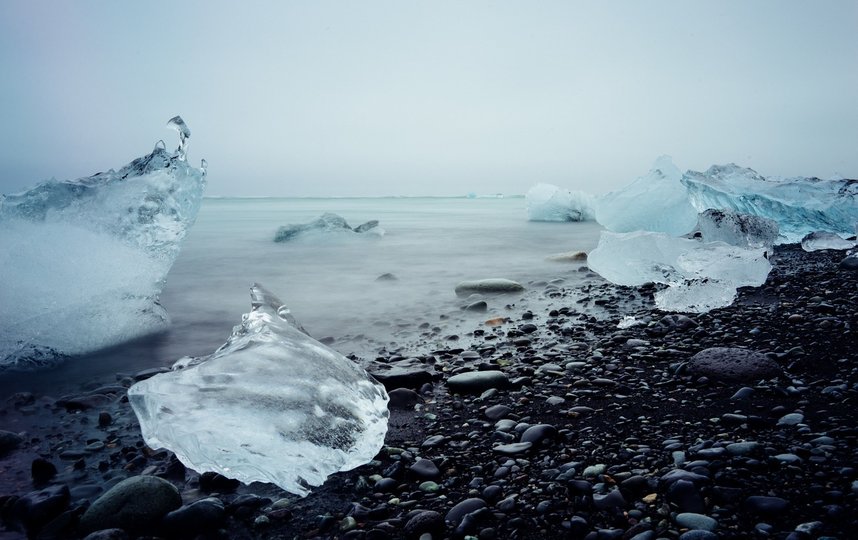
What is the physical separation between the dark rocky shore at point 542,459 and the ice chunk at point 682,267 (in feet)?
3.38

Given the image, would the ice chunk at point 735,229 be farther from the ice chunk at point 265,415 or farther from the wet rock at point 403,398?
the ice chunk at point 265,415

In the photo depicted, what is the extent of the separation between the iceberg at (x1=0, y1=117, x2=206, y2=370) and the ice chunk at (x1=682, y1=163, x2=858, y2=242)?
841 centimetres

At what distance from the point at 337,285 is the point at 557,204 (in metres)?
11.3

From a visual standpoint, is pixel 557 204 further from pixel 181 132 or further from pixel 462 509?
pixel 462 509

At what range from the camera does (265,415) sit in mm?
2053

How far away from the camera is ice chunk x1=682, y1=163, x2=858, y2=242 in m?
9.01

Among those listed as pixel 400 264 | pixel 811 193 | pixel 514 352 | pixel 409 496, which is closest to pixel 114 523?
pixel 409 496

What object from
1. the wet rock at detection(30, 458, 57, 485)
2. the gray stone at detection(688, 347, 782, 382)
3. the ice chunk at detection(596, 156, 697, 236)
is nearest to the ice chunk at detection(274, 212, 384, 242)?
the ice chunk at detection(596, 156, 697, 236)

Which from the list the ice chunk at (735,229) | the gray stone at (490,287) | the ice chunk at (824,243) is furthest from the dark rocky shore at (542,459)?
the ice chunk at (824,243)

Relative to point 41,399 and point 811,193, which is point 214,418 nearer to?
point 41,399

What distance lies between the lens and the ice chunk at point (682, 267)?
4434 millimetres

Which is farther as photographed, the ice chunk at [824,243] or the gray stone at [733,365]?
the ice chunk at [824,243]

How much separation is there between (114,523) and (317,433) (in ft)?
2.44

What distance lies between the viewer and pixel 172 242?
449 cm
